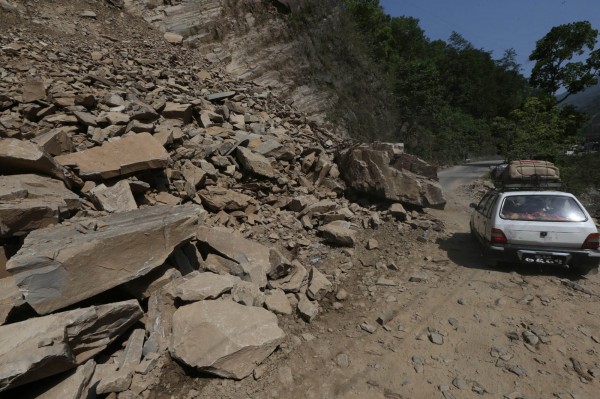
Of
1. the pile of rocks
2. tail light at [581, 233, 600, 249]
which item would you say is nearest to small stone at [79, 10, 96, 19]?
the pile of rocks

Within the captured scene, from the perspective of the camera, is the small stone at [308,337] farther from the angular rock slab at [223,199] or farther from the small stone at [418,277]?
the angular rock slab at [223,199]

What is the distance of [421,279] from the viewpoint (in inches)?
200

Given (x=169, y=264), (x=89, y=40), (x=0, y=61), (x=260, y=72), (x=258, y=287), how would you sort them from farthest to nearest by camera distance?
(x=260, y=72), (x=89, y=40), (x=0, y=61), (x=258, y=287), (x=169, y=264)

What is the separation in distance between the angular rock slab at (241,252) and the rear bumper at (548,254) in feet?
12.3

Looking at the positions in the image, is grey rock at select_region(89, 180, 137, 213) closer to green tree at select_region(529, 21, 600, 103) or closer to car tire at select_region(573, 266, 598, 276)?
car tire at select_region(573, 266, 598, 276)

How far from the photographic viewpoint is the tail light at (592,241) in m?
4.56

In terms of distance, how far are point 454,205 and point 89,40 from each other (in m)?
13.7

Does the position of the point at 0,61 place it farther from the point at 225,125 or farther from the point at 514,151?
the point at 514,151

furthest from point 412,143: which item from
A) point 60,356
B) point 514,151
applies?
point 60,356

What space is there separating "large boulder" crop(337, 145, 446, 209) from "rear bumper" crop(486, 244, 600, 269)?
2412 mm

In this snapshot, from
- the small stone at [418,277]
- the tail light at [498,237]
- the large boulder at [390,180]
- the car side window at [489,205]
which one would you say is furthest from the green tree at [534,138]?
the small stone at [418,277]

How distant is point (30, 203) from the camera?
3.46 m

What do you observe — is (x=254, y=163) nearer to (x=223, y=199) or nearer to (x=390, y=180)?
(x=223, y=199)

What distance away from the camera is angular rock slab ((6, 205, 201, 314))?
102 inches
